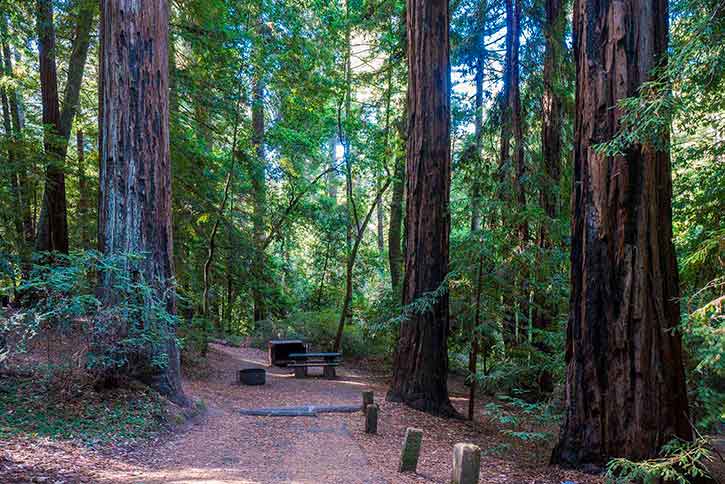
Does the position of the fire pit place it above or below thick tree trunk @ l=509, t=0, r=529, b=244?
below

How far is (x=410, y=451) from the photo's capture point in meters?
5.70

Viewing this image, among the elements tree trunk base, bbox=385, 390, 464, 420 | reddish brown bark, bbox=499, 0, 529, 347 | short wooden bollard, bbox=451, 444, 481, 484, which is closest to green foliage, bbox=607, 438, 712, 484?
short wooden bollard, bbox=451, 444, 481, 484

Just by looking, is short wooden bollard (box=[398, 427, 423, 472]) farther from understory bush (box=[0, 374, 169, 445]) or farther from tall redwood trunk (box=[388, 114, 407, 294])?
tall redwood trunk (box=[388, 114, 407, 294])

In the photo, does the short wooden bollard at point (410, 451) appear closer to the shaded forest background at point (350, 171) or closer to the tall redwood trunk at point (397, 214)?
the shaded forest background at point (350, 171)

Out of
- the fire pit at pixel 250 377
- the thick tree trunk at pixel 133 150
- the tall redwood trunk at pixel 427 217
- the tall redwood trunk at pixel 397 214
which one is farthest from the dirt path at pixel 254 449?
the tall redwood trunk at pixel 397 214

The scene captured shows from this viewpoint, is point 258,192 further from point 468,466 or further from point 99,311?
point 468,466

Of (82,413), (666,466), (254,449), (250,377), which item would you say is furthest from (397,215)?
(666,466)

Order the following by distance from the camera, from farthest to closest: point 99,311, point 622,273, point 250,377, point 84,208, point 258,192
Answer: point 258,192, point 84,208, point 250,377, point 99,311, point 622,273

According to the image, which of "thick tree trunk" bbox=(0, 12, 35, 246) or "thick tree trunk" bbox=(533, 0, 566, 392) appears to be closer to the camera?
"thick tree trunk" bbox=(533, 0, 566, 392)

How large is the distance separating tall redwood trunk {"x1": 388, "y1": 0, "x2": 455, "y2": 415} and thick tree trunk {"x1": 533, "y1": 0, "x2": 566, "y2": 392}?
1904 mm

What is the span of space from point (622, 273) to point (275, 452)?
4623mm

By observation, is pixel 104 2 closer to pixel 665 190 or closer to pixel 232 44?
pixel 232 44

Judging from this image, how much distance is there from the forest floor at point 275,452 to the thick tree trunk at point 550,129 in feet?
8.36

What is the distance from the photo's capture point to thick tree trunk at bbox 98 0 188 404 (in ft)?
23.8
